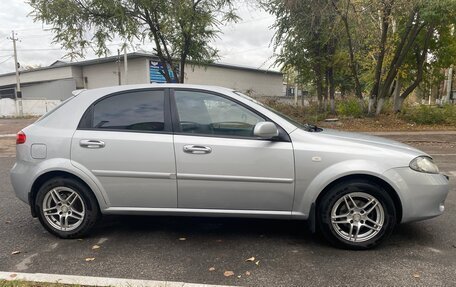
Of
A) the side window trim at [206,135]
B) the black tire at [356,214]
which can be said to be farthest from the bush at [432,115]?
the side window trim at [206,135]

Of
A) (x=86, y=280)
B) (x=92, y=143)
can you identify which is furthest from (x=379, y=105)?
(x=86, y=280)

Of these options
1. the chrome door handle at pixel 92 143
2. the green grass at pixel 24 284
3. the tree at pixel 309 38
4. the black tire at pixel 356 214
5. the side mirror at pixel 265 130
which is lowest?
the green grass at pixel 24 284

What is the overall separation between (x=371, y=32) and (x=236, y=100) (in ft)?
45.5

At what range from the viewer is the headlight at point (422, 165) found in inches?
148

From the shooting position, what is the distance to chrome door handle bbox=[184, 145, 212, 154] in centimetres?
384

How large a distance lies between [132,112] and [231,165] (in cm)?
127

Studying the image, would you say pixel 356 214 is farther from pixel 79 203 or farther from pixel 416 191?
pixel 79 203

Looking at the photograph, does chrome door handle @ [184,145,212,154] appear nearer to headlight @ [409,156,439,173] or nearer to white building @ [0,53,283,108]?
headlight @ [409,156,439,173]

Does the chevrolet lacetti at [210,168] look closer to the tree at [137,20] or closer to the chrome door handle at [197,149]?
the chrome door handle at [197,149]

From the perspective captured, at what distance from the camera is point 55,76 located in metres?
42.1

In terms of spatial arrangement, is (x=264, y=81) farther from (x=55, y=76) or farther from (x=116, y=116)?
(x=116, y=116)

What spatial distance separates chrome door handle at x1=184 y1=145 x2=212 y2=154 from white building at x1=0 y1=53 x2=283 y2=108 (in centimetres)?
2952

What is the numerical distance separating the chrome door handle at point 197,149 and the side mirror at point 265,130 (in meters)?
0.52

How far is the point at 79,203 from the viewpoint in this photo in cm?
418
